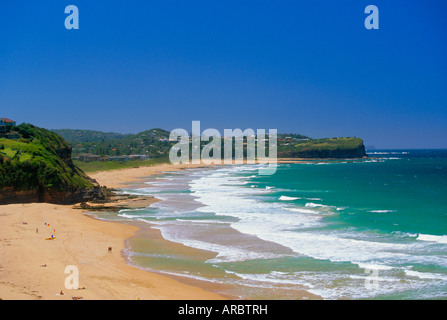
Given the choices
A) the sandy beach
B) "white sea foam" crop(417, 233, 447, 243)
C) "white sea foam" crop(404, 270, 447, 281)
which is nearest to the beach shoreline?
the sandy beach

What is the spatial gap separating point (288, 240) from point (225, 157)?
141 meters

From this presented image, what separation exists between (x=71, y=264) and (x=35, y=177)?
1832 centimetres

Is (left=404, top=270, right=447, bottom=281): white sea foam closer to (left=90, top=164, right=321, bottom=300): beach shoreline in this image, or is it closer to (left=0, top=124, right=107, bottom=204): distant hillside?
(left=90, top=164, right=321, bottom=300): beach shoreline

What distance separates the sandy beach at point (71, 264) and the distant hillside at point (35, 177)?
18.9ft

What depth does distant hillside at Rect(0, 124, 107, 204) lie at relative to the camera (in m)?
29.7

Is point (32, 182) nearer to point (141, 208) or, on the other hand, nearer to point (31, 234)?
point (141, 208)

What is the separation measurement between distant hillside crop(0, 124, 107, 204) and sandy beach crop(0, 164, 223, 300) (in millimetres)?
5767

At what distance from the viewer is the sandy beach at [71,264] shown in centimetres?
1202

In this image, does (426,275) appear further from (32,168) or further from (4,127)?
(4,127)

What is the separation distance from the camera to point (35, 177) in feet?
101

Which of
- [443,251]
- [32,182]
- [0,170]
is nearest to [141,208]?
[32,182]

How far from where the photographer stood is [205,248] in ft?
61.4

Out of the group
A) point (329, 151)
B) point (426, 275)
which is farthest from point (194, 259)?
point (329, 151)

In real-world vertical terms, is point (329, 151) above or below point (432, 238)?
above
